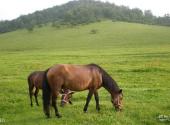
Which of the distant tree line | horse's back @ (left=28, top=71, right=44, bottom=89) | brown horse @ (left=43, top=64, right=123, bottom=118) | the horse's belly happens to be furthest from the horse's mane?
the distant tree line

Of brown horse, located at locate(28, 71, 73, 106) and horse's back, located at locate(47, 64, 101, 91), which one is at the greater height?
horse's back, located at locate(47, 64, 101, 91)

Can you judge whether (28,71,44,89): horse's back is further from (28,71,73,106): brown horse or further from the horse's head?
the horse's head

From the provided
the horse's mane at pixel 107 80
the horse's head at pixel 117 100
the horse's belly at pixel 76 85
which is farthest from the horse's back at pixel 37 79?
the horse's head at pixel 117 100

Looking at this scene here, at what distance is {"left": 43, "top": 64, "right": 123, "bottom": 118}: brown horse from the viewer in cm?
1263

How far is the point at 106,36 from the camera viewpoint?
329 ft

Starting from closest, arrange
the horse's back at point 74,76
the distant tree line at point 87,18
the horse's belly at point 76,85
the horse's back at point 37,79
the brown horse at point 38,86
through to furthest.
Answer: the horse's back at point 74,76 < the horse's belly at point 76,85 < the brown horse at point 38,86 < the horse's back at point 37,79 < the distant tree line at point 87,18

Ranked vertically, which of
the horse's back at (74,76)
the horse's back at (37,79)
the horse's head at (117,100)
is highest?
the horse's back at (74,76)

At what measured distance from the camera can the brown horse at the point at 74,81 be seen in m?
12.6

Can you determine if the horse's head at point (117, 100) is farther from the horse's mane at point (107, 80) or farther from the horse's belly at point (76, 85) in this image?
the horse's belly at point (76, 85)

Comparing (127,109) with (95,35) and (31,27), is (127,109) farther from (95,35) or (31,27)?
(31,27)

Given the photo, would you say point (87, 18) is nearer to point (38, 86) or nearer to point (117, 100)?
point (38, 86)

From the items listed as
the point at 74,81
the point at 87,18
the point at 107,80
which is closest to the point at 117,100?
the point at 107,80

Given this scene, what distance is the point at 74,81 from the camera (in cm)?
1300

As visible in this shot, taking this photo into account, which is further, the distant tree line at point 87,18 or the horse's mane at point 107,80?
the distant tree line at point 87,18
